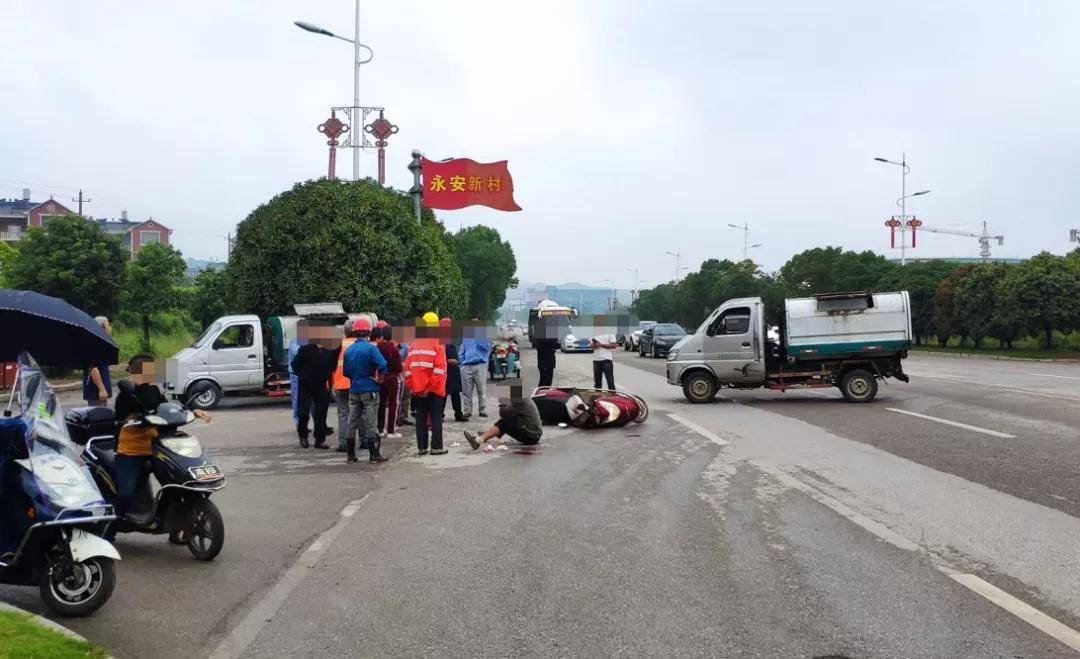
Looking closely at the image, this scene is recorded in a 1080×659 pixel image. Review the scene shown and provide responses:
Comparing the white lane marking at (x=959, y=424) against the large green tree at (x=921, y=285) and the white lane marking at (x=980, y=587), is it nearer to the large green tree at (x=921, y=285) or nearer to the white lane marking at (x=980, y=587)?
the white lane marking at (x=980, y=587)

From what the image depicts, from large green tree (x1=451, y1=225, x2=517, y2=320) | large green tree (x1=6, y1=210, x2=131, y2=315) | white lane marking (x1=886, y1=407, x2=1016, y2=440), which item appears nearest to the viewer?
white lane marking (x1=886, y1=407, x2=1016, y2=440)

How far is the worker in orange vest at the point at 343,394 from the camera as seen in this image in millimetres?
12234

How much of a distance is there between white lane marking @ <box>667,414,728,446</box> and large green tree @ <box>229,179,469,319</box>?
11070 mm

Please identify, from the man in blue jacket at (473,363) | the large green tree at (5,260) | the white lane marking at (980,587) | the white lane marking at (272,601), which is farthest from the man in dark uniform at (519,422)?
the large green tree at (5,260)

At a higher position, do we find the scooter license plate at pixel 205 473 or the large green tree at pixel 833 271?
the large green tree at pixel 833 271

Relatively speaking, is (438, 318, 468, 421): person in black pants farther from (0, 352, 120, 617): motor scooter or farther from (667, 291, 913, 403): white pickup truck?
(0, 352, 120, 617): motor scooter

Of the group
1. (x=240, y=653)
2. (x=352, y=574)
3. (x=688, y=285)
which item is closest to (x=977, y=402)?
(x=352, y=574)

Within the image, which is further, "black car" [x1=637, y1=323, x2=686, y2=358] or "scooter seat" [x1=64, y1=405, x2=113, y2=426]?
"black car" [x1=637, y1=323, x2=686, y2=358]

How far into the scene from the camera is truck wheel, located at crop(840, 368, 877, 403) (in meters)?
18.6

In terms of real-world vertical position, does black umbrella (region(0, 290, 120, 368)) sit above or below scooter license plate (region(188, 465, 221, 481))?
above

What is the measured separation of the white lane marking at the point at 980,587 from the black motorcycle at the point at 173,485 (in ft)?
17.2

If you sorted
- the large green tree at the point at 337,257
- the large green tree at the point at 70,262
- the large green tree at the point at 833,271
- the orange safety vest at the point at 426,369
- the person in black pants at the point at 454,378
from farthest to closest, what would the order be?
the large green tree at the point at 833,271
the large green tree at the point at 70,262
the large green tree at the point at 337,257
the person in black pants at the point at 454,378
the orange safety vest at the point at 426,369

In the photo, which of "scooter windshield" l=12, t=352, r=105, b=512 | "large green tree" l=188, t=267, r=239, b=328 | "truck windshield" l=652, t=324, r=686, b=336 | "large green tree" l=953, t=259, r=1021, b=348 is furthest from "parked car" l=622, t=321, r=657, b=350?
"scooter windshield" l=12, t=352, r=105, b=512

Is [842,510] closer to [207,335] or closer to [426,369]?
[426,369]
